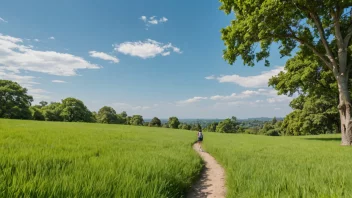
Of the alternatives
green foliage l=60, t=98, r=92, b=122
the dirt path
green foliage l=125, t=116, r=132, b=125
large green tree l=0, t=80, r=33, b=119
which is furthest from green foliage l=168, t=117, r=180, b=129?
the dirt path

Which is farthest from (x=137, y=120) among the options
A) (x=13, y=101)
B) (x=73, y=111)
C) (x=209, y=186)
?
(x=209, y=186)

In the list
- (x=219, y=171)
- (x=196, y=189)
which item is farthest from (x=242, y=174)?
(x=219, y=171)

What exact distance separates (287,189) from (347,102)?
17780 millimetres

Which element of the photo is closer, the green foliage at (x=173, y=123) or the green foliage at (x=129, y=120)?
the green foliage at (x=173, y=123)

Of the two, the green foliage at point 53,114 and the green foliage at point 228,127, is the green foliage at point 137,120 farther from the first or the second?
the green foliage at point 53,114

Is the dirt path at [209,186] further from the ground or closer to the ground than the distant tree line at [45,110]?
closer to the ground

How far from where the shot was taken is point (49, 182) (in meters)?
3.53

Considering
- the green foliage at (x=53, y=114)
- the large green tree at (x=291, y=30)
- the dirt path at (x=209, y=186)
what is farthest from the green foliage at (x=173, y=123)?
the dirt path at (x=209, y=186)

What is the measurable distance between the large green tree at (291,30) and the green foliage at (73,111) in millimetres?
78387

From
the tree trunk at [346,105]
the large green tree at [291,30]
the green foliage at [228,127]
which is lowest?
the green foliage at [228,127]

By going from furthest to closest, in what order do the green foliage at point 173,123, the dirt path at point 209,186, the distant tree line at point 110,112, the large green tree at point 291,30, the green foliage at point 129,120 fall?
the green foliage at point 129,120, the green foliage at point 173,123, the distant tree line at point 110,112, the large green tree at point 291,30, the dirt path at point 209,186

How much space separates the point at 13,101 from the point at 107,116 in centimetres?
5234

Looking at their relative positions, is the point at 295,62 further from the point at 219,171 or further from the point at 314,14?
the point at 219,171

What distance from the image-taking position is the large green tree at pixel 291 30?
16.7 meters
